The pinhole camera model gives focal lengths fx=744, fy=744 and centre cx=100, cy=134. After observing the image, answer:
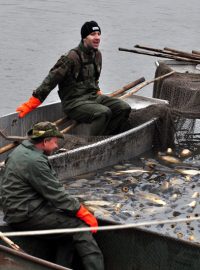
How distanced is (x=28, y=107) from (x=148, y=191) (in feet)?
7.34

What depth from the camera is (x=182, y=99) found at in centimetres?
1336

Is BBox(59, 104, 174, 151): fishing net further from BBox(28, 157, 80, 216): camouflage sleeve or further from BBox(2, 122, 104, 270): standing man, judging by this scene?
BBox(28, 157, 80, 216): camouflage sleeve

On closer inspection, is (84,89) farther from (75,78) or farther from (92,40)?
(92,40)

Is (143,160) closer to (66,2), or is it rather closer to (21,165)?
(21,165)

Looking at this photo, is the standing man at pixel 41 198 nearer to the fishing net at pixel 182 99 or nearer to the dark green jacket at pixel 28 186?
the dark green jacket at pixel 28 186

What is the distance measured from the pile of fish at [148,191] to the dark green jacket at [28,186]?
6.59 feet

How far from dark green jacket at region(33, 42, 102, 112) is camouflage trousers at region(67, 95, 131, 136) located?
11cm

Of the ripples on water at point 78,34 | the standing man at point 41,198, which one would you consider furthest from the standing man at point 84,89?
the ripples on water at point 78,34

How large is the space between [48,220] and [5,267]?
33.3 inches

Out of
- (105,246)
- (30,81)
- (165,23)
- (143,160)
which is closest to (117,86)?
(30,81)

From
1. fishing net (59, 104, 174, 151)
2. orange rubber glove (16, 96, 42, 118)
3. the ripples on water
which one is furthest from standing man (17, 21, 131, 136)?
the ripples on water

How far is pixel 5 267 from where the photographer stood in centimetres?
705

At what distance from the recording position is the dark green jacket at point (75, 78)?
11.5 m

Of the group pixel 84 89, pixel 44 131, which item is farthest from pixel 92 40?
pixel 44 131
